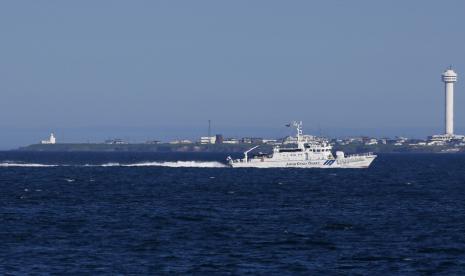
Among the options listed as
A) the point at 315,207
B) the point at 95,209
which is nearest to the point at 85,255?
the point at 95,209

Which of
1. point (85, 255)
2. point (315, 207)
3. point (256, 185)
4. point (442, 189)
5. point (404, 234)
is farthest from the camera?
point (256, 185)

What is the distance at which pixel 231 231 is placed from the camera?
70438mm

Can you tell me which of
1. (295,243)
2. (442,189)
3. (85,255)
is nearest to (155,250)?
(85,255)

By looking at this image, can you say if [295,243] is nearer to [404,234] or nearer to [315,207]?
[404,234]

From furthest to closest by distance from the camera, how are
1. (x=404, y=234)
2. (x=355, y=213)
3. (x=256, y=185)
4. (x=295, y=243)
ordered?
(x=256, y=185), (x=355, y=213), (x=404, y=234), (x=295, y=243)

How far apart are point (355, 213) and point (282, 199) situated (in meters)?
19.2

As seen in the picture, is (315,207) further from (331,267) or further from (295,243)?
(331,267)

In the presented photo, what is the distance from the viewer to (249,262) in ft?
182

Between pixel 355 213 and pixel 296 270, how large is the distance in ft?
112

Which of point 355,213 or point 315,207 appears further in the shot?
point 315,207

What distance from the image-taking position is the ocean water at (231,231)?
54.7 m

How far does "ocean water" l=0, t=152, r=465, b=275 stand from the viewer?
5469 cm

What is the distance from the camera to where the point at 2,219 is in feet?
259

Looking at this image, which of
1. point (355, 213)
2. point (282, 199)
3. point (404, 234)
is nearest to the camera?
point (404, 234)
